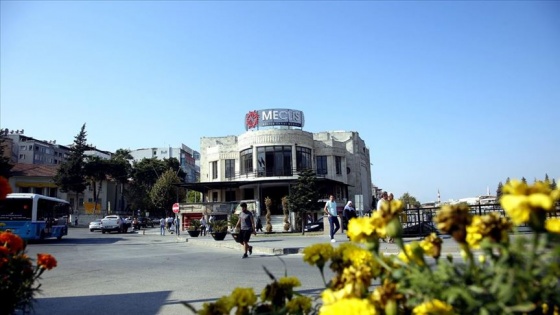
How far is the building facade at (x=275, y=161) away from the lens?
45.9 metres

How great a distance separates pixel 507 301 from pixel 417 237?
47.5 feet

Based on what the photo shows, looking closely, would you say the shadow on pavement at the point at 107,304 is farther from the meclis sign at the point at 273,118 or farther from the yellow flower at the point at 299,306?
the meclis sign at the point at 273,118

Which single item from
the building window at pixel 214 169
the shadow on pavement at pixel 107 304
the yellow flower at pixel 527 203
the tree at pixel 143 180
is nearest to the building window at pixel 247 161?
the building window at pixel 214 169

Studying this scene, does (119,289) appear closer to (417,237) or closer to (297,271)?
(297,271)

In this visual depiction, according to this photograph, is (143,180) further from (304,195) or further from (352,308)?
(352,308)

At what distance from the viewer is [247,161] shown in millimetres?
48094

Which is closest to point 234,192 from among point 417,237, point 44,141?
point 417,237

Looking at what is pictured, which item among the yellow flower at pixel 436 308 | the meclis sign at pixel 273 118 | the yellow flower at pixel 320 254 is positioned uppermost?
the meclis sign at pixel 273 118

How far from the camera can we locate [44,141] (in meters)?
99.9

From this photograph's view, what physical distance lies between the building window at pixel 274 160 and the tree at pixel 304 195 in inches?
484

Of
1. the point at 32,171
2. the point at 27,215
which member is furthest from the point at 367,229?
Result: the point at 32,171

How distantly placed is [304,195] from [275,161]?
13.9 m

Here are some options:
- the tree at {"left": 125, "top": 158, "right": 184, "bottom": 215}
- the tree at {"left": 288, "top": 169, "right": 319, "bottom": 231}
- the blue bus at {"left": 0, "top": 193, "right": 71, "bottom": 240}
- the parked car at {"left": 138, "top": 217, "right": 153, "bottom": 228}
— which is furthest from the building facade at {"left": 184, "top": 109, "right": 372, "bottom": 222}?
the tree at {"left": 125, "top": 158, "right": 184, "bottom": 215}

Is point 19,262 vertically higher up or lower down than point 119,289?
higher up
